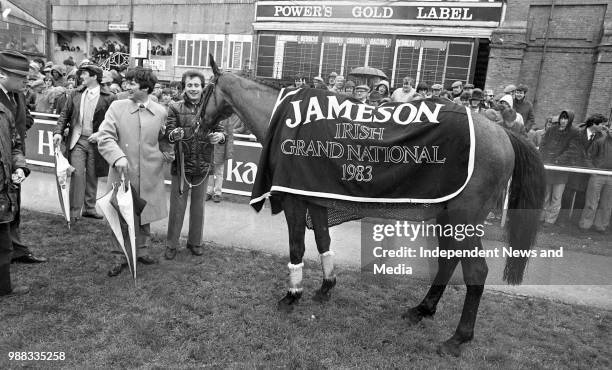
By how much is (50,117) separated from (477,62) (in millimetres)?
15356

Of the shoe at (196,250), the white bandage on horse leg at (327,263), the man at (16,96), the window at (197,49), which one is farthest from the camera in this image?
the window at (197,49)

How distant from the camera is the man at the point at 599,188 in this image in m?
6.49

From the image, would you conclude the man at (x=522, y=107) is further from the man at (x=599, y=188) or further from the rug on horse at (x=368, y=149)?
the rug on horse at (x=368, y=149)

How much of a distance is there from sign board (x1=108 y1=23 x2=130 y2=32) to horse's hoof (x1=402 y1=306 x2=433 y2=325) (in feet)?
97.4

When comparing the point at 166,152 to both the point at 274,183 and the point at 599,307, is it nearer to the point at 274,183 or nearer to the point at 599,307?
the point at 274,183

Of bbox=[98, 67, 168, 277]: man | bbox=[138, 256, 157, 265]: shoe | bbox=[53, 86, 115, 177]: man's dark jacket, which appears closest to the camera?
bbox=[98, 67, 168, 277]: man

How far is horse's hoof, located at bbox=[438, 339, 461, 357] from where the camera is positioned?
132 inches

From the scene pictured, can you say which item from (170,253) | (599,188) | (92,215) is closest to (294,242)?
(170,253)

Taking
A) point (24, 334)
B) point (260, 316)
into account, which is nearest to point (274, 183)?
point (260, 316)

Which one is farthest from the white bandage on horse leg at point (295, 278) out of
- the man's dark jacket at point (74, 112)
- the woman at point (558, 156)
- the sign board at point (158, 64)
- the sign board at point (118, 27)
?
the sign board at point (118, 27)

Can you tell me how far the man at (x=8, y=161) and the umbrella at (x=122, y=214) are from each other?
2.29ft

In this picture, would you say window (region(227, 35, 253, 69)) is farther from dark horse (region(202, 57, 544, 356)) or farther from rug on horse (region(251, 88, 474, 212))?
rug on horse (region(251, 88, 474, 212))

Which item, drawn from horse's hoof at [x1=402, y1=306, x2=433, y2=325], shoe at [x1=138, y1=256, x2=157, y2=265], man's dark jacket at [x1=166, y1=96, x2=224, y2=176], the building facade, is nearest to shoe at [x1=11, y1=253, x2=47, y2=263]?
shoe at [x1=138, y1=256, x2=157, y2=265]

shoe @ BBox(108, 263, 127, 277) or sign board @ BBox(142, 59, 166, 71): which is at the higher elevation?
sign board @ BBox(142, 59, 166, 71)
